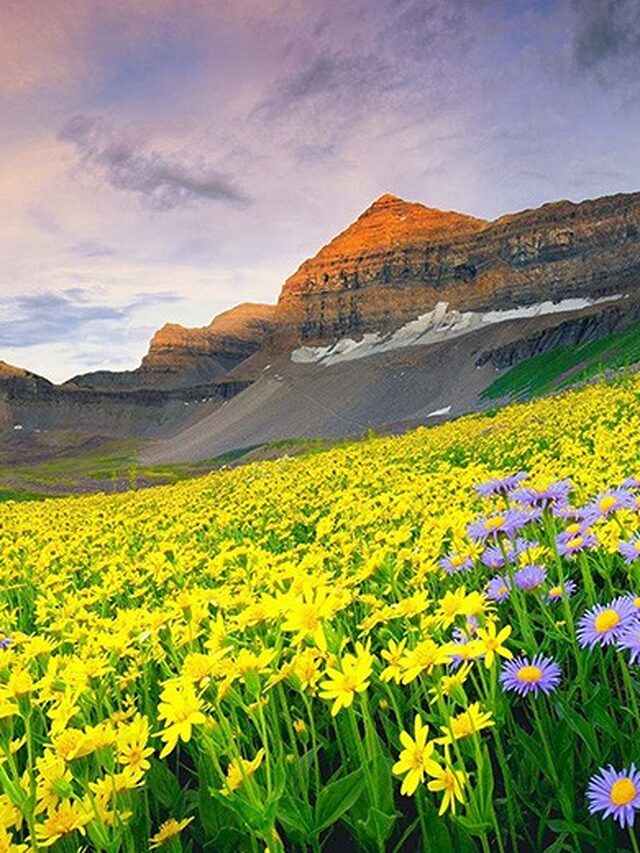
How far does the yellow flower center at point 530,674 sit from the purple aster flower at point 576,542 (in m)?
0.86

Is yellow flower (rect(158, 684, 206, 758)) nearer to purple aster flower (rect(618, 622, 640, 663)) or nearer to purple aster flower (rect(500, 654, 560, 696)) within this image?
purple aster flower (rect(500, 654, 560, 696))

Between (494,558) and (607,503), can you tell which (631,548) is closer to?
(607,503)

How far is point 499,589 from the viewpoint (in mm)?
3494

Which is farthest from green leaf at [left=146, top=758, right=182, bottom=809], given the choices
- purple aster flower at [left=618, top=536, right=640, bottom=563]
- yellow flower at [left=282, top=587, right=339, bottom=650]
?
purple aster flower at [left=618, top=536, right=640, bottom=563]

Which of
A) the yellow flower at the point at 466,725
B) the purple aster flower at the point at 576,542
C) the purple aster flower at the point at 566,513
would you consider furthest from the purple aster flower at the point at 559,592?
the yellow flower at the point at 466,725

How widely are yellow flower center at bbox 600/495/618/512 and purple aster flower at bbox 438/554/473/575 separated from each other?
76 cm

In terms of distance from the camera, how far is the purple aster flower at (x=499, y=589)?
342cm

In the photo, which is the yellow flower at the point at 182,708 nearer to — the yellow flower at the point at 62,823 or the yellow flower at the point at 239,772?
the yellow flower at the point at 239,772

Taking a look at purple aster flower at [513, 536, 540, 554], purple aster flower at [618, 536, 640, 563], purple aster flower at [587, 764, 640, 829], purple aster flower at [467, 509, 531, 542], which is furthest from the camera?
purple aster flower at [513, 536, 540, 554]

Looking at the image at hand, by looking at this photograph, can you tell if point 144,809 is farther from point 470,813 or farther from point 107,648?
point 470,813

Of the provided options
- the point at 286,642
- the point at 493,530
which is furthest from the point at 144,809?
the point at 493,530

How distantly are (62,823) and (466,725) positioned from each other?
1292 millimetres

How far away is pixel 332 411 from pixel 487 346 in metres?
38.3

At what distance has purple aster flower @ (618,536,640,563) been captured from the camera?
10.1 feet
